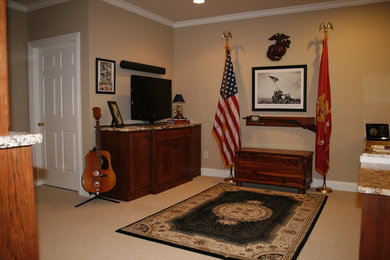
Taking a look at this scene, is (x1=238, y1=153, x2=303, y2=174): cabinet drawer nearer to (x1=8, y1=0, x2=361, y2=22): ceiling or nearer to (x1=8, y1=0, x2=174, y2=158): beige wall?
(x1=8, y1=0, x2=174, y2=158): beige wall

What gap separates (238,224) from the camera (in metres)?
3.12

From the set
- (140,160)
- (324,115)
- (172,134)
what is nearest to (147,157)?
(140,160)

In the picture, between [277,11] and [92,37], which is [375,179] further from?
[277,11]

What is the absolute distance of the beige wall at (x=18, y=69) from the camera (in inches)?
176

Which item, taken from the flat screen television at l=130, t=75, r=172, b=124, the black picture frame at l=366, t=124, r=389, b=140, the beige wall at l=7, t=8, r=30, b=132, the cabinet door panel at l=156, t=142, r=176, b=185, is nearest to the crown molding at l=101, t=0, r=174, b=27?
the flat screen television at l=130, t=75, r=172, b=124

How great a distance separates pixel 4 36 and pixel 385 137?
429 centimetres

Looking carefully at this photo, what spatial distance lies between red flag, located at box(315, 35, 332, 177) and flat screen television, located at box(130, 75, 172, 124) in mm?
2288

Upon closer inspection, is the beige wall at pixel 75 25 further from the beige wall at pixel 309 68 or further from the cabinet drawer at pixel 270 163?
the cabinet drawer at pixel 270 163

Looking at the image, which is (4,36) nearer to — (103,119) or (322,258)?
(322,258)

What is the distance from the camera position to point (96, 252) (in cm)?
255

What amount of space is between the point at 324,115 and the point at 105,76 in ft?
9.93

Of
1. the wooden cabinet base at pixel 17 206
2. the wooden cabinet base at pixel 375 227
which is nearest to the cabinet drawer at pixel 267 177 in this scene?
the wooden cabinet base at pixel 375 227

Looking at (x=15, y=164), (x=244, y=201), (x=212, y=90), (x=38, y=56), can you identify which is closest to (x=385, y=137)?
(x=244, y=201)

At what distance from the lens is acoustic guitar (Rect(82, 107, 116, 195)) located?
3727 mm
